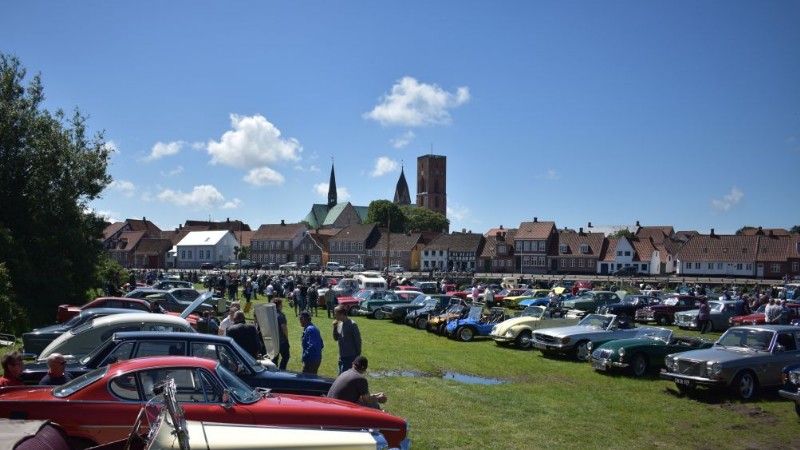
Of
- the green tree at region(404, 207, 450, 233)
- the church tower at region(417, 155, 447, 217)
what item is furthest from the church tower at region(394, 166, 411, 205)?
the green tree at region(404, 207, 450, 233)

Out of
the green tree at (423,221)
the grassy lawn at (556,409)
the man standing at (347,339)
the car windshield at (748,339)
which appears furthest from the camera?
the green tree at (423,221)

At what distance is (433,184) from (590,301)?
135555 mm

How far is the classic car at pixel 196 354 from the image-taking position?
8.68 m

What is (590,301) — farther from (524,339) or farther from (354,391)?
(354,391)

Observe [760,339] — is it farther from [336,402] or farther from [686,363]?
[336,402]

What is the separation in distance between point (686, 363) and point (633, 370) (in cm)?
213

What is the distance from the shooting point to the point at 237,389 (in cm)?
722

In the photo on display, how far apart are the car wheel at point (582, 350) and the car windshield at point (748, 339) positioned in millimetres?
4044

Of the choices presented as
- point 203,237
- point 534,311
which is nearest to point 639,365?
point 534,311

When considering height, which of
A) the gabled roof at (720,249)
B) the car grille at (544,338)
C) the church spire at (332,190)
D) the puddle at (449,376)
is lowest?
the puddle at (449,376)

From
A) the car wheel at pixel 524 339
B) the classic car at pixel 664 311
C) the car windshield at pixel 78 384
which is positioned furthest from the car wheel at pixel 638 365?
the classic car at pixel 664 311

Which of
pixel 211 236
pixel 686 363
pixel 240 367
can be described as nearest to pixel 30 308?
pixel 240 367

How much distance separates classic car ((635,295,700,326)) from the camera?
3009 cm

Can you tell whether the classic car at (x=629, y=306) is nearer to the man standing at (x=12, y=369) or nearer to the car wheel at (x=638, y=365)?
the car wheel at (x=638, y=365)
